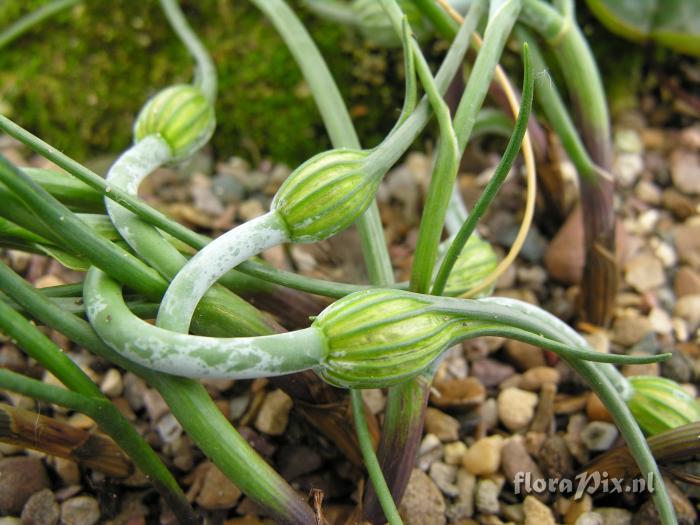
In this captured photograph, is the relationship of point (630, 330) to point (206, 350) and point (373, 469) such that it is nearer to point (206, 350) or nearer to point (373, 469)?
point (373, 469)

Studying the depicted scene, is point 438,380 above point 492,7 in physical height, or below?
below

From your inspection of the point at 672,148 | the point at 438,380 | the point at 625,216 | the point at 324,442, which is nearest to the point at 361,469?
the point at 324,442

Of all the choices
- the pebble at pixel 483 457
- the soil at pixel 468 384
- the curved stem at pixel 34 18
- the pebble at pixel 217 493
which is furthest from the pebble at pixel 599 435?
the curved stem at pixel 34 18

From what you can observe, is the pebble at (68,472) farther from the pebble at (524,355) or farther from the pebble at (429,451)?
the pebble at (524,355)

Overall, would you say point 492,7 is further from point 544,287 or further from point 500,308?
point 544,287

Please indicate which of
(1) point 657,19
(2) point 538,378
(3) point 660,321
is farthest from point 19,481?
(1) point 657,19
